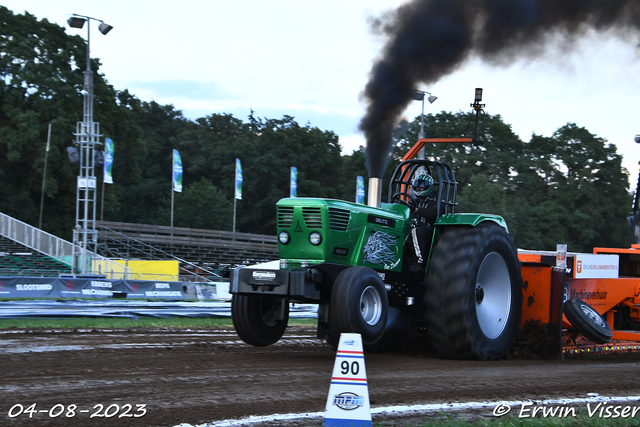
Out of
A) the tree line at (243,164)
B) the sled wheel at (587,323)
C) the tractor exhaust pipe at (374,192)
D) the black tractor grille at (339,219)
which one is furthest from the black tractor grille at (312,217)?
the tree line at (243,164)

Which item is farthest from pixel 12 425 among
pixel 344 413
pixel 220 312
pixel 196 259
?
pixel 196 259

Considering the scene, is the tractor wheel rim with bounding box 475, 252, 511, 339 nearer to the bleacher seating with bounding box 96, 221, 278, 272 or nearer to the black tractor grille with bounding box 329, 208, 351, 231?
the black tractor grille with bounding box 329, 208, 351, 231

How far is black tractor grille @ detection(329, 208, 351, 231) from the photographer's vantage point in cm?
825

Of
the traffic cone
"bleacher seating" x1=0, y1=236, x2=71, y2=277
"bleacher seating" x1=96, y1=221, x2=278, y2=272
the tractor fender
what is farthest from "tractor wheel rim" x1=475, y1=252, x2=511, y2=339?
"bleacher seating" x1=96, y1=221, x2=278, y2=272

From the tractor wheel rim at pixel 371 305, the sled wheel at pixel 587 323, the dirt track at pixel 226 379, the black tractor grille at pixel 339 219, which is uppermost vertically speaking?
the black tractor grille at pixel 339 219

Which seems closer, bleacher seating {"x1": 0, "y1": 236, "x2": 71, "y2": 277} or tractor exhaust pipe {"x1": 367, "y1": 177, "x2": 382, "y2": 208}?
tractor exhaust pipe {"x1": 367, "y1": 177, "x2": 382, "y2": 208}

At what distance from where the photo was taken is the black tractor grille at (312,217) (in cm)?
823

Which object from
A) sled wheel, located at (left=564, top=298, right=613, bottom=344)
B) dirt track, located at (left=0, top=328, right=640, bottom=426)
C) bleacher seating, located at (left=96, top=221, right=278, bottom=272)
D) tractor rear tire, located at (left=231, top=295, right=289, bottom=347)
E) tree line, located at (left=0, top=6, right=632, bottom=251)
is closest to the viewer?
dirt track, located at (left=0, top=328, right=640, bottom=426)

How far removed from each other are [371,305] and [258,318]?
1657mm

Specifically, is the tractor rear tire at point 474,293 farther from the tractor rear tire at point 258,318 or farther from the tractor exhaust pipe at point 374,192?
the tractor rear tire at point 258,318

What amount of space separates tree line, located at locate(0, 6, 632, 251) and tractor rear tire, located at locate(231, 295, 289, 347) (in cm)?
3509

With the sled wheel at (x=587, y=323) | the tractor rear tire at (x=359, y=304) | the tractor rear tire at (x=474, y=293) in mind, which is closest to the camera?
the tractor rear tire at (x=359, y=304)

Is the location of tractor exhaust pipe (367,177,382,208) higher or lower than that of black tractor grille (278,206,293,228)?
higher

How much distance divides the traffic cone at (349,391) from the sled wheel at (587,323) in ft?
18.9
